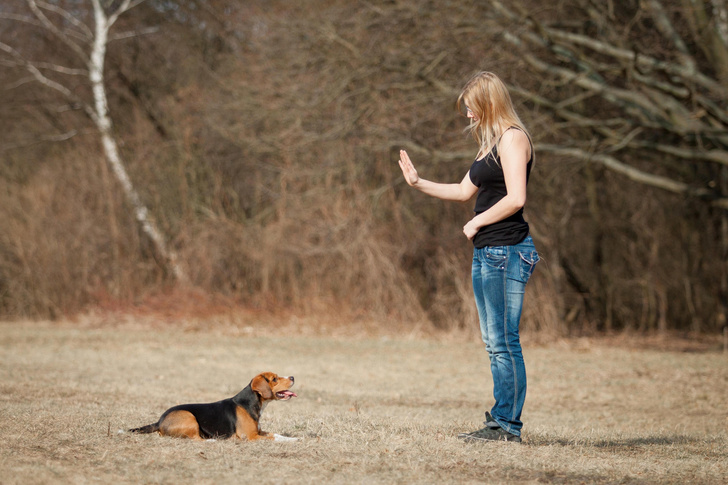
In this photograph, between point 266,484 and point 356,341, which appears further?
point 356,341

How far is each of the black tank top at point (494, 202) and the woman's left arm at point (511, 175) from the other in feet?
0.23

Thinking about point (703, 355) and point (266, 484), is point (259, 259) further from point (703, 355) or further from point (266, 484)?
point (266, 484)

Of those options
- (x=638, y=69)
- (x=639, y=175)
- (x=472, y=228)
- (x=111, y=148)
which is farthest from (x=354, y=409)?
(x=111, y=148)

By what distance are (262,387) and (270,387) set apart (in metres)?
0.06

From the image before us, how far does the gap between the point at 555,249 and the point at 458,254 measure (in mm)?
1830

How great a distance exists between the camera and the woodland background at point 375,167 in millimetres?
12609

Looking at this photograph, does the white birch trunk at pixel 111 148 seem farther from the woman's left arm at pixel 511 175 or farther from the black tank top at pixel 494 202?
the woman's left arm at pixel 511 175

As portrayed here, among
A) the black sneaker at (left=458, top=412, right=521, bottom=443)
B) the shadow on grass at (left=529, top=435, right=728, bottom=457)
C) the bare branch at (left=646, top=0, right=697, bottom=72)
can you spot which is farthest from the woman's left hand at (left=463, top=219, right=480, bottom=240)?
the bare branch at (left=646, top=0, right=697, bottom=72)

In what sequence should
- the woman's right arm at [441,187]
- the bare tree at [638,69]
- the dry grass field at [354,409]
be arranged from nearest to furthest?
the dry grass field at [354,409], the woman's right arm at [441,187], the bare tree at [638,69]

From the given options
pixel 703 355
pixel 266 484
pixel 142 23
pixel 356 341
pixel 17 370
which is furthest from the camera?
pixel 142 23

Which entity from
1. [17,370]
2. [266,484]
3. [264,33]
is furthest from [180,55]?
[266,484]

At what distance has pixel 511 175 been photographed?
179 inches

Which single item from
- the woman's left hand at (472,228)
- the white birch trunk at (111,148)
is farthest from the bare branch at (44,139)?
the woman's left hand at (472,228)

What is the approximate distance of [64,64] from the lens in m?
20.7
